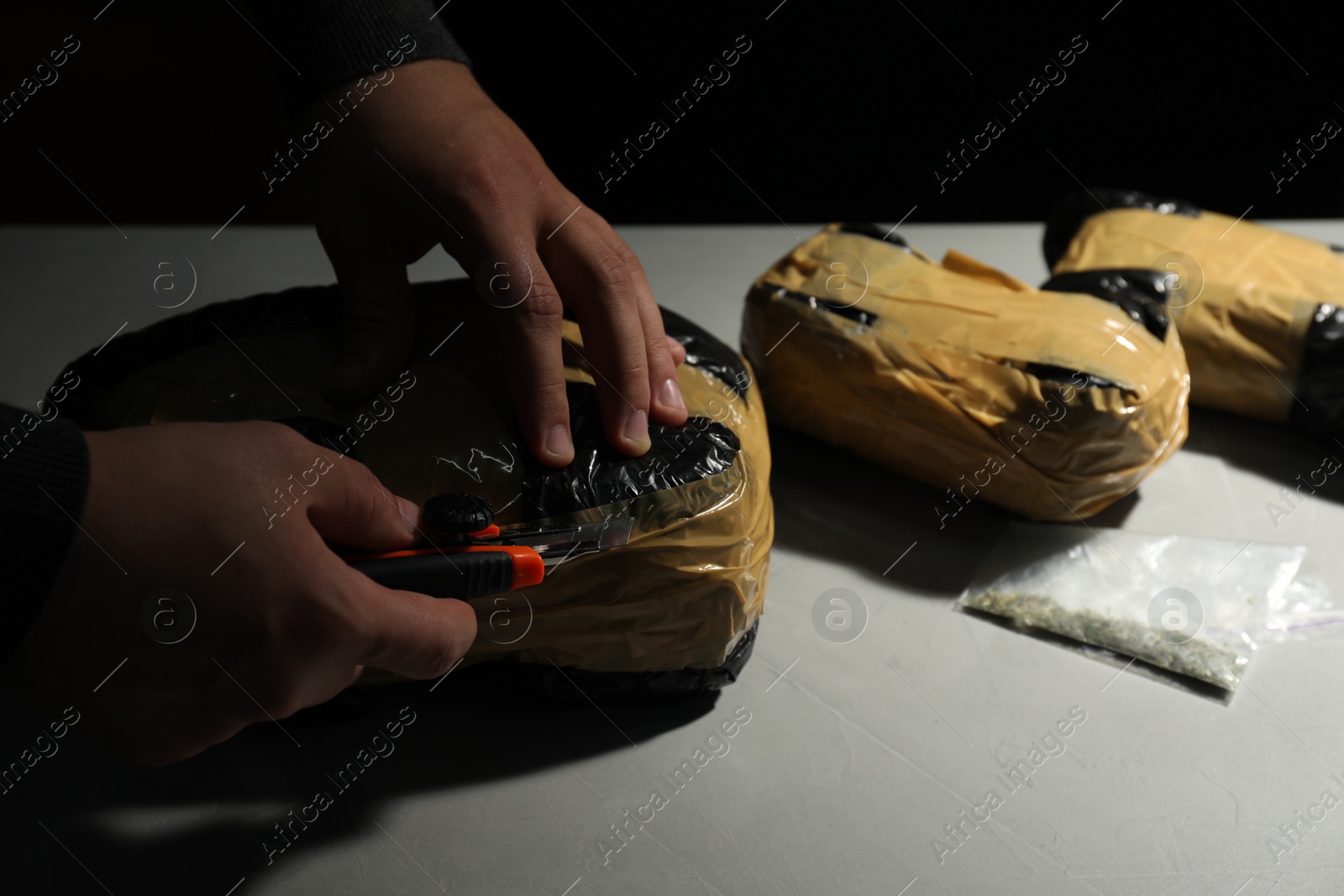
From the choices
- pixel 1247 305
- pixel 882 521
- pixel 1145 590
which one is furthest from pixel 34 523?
pixel 1247 305

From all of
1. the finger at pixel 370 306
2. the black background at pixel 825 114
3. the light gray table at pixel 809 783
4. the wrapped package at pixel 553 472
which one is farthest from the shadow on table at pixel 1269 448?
the black background at pixel 825 114

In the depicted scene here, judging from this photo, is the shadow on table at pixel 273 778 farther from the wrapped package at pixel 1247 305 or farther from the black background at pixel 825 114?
the black background at pixel 825 114

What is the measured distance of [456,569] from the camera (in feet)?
2.69

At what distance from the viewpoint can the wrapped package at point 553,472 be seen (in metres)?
0.92

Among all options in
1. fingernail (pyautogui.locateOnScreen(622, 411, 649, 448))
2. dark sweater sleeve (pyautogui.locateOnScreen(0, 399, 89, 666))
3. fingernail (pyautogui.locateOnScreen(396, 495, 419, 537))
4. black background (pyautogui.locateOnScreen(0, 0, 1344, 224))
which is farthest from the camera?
black background (pyautogui.locateOnScreen(0, 0, 1344, 224))

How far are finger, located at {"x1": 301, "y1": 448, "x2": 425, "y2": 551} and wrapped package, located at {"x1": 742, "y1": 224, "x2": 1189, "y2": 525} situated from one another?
0.64 m

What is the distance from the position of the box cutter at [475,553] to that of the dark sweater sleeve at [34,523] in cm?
21

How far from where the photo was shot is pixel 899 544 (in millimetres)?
1280

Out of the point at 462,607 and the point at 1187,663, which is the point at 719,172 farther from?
the point at 462,607

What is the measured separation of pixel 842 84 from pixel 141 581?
2251mm

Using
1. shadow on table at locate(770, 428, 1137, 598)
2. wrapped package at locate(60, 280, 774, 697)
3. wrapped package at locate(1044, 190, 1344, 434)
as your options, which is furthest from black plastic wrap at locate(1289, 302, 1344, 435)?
wrapped package at locate(60, 280, 774, 697)

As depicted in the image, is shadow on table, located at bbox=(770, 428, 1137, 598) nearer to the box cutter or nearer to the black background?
the box cutter

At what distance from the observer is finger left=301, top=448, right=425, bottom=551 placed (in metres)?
0.73

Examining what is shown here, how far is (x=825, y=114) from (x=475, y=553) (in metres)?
2.02
